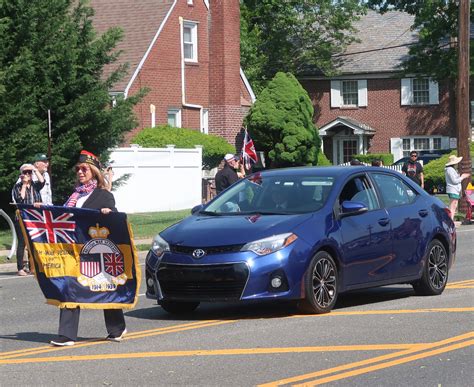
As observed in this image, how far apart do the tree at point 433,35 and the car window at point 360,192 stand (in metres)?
37.3

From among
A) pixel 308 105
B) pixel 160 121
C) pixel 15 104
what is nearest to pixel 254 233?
pixel 15 104

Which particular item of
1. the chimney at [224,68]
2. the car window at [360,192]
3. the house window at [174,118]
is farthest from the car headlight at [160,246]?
the chimney at [224,68]

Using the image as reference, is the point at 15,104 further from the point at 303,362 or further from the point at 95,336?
the point at 303,362

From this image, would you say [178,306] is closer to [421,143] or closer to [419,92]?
[421,143]

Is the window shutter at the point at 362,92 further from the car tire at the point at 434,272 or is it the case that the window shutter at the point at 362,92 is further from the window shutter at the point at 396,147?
the car tire at the point at 434,272

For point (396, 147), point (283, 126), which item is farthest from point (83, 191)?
point (396, 147)

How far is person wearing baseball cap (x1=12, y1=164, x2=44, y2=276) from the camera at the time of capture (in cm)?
1728

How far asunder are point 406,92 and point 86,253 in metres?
49.3

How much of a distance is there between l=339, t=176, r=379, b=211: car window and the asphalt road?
1163 millimetres

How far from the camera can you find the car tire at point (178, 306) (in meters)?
11.6

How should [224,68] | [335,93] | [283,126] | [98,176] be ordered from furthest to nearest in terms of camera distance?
[335,93] < [283,126] < [224,68] < [98,176]

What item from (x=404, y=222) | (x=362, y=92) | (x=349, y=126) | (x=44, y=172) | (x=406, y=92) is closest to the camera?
(x=404, y=222)

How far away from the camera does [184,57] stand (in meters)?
42.9

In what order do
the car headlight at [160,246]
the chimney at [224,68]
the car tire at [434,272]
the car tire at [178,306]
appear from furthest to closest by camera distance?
the chimney at [224,68]
the car tire at [434,272]
the car tire at [178,306]
the car headlight at [160,246]
